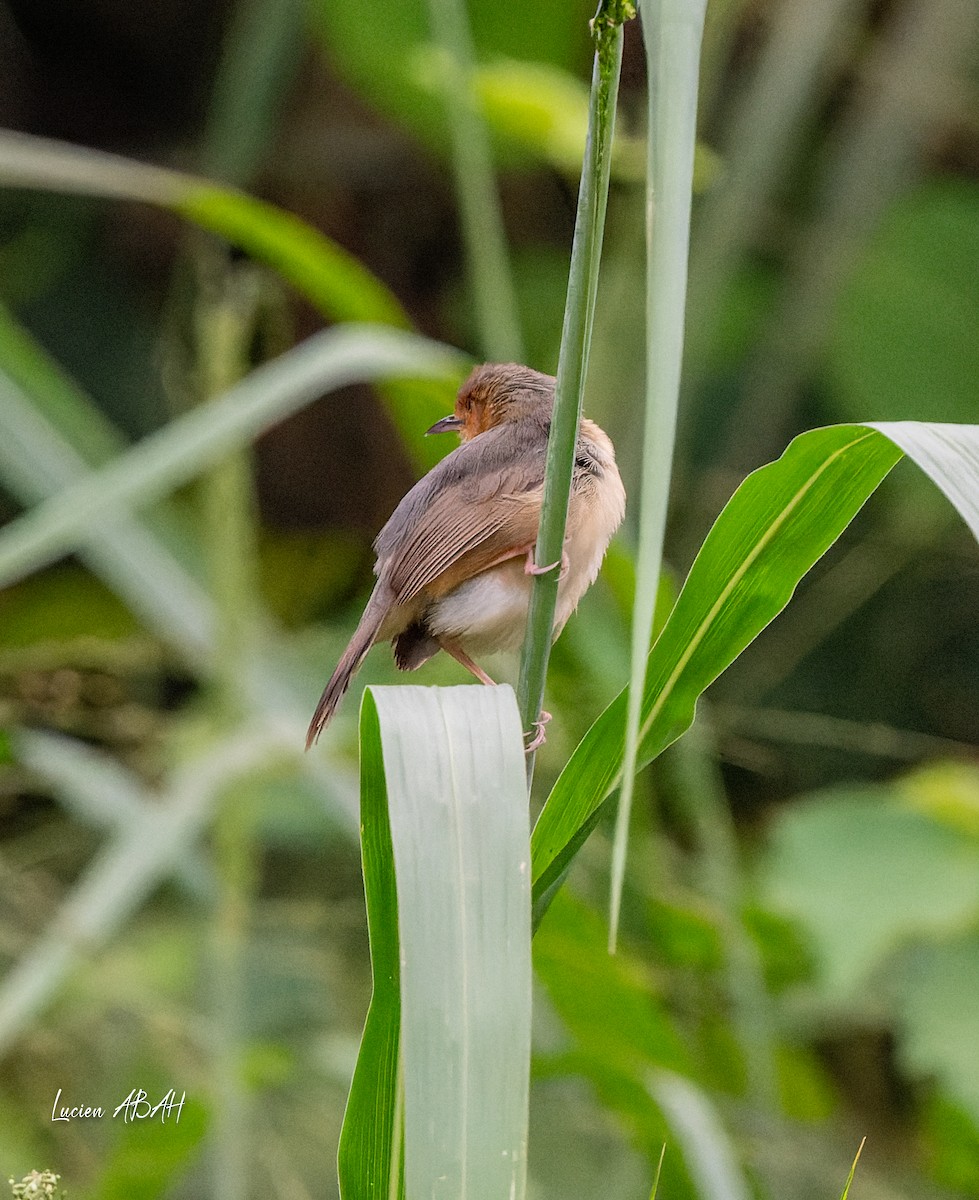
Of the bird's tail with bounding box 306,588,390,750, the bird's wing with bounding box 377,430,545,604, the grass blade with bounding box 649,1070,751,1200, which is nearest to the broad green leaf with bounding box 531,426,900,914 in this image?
the bird's tail with bounding box 306,588,390,750

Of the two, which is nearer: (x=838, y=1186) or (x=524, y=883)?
(x=524, y=883)

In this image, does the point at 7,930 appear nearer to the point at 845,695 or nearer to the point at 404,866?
the point at 404,866

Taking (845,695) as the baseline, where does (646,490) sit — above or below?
above

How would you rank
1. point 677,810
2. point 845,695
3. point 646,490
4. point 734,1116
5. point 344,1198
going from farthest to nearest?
point 845,695 < point 677,810 < point 734,1116 < point 344,1198 < point 646,490

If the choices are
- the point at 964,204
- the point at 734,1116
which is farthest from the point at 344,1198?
the point at 964,204

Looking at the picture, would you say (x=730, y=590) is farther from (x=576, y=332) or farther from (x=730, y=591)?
(x=576, y=332)
